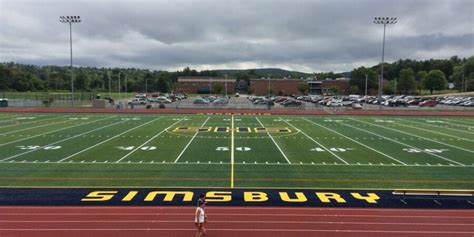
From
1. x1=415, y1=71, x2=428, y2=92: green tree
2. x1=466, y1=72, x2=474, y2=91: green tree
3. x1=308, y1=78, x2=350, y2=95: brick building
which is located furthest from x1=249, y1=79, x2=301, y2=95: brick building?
x1=466, y1=72, x2=474, y2=91: green tree

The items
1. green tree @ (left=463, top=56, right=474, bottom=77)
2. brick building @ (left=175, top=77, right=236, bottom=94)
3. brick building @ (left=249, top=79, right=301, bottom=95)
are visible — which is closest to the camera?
green tree @ (left=463, top=56, right=474, bottom=77)

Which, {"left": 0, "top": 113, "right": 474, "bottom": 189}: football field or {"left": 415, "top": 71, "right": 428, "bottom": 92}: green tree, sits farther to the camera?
{"left": 415, "top": 71, "right": 428, "bottom": 92}: green tree

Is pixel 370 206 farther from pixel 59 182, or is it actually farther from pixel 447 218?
pixel 59 182

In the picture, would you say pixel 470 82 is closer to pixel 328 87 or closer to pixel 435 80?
pixel 435 80

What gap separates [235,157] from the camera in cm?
2252

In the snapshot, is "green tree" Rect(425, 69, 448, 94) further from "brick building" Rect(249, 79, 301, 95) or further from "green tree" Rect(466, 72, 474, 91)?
"brick building" Rect(249, 79, 301, 95)

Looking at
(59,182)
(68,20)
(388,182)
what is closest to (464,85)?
(68,20)

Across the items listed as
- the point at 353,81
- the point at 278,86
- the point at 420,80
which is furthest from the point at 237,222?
the point at 420,80

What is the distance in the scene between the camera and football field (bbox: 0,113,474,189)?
17.4 metres

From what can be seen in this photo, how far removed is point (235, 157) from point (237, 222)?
10.2 metres

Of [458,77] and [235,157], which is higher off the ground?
[458,77]

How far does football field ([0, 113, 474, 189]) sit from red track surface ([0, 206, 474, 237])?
3.20 meters

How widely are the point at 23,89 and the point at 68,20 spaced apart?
7376cm

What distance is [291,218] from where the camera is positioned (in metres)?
12.7
